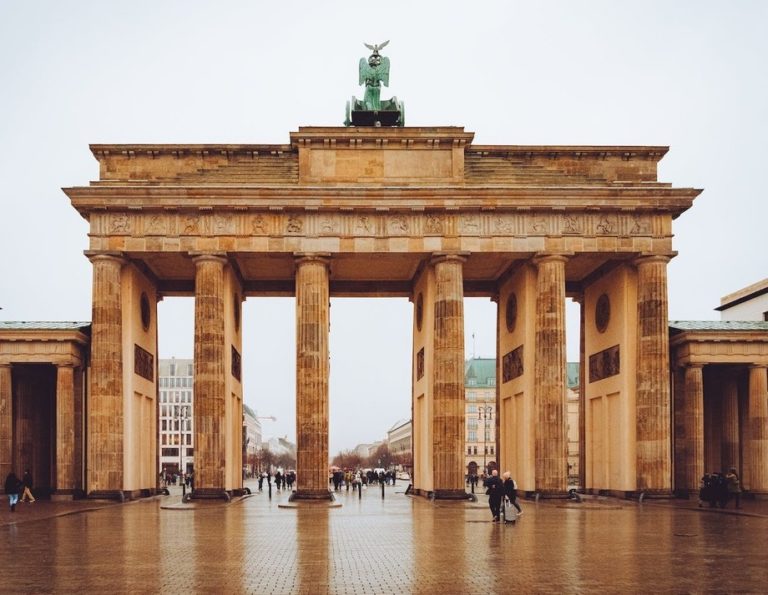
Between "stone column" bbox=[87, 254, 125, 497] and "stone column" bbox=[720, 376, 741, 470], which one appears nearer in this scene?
"stone column" bbox=[87, 254, 125, 497]

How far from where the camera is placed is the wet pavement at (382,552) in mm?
16891

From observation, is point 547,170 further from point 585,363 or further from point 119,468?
point 119,468

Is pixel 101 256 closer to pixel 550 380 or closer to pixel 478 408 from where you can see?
pixel 550 380

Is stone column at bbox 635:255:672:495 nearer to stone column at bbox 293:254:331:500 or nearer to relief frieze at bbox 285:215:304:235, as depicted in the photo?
stone column at bbox 293:254:331:500

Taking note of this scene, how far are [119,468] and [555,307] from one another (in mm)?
22235

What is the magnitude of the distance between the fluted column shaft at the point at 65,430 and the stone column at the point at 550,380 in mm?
22375

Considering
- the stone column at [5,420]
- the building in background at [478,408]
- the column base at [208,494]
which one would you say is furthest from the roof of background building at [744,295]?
the building in background at [478,408]

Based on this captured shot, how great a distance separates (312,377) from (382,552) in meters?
26.3

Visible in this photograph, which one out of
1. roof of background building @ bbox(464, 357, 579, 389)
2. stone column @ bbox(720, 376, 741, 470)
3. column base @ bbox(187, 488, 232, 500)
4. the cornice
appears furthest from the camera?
roof of background building @ bbox(464, 357, 579, 389)

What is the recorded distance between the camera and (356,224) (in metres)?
48.8

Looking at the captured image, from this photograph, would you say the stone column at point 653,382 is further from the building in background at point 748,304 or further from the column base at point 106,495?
the column base at point 106,495

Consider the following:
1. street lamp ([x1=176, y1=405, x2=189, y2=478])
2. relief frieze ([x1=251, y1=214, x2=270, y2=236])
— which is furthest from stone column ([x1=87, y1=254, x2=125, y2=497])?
street lamp ([x1=176, y1=405, x2=189, y2=478])

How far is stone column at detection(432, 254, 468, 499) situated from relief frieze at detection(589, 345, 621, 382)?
8517mm

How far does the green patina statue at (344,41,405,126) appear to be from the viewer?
5328cm
